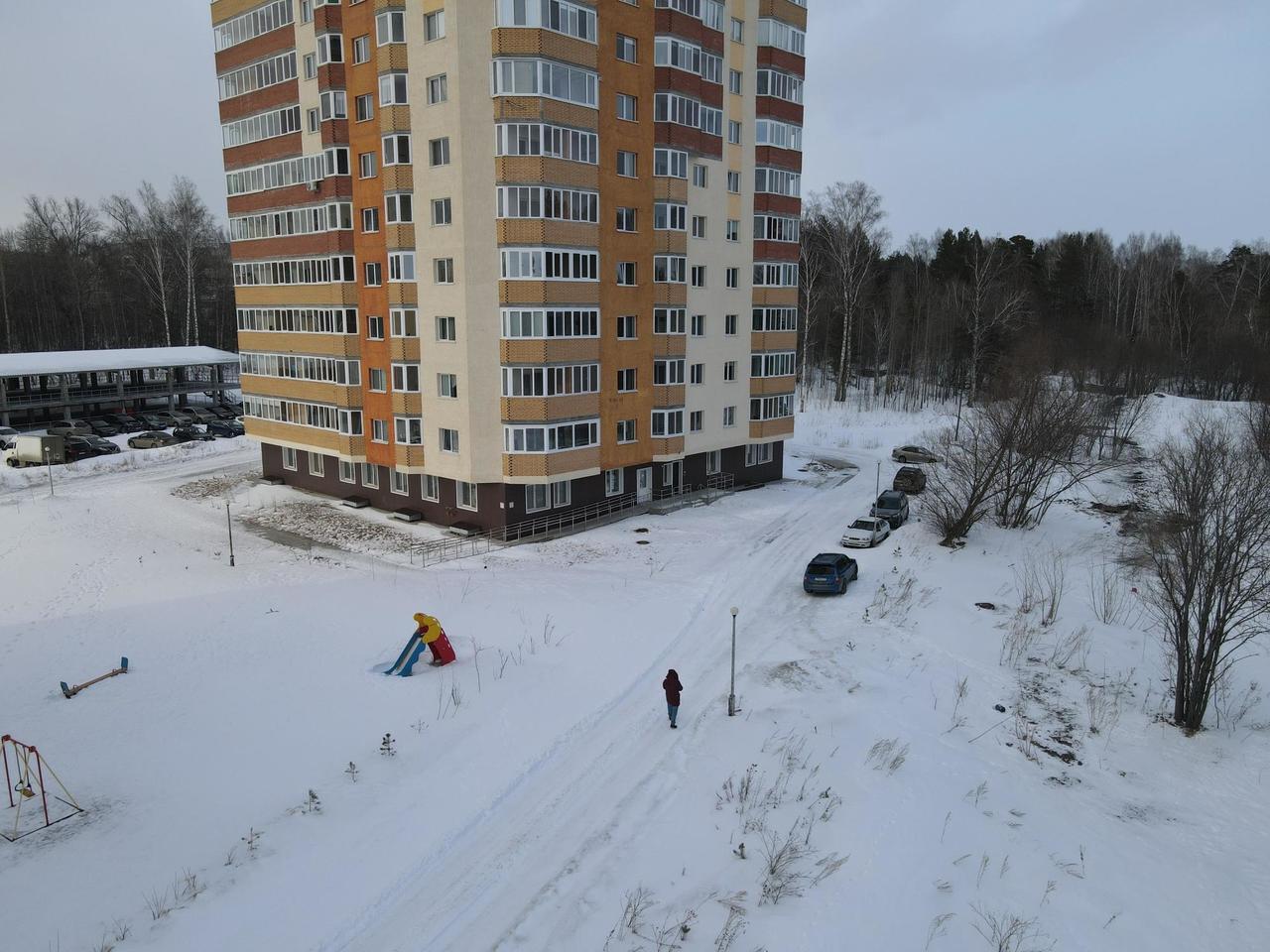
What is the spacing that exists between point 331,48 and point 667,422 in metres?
24.4

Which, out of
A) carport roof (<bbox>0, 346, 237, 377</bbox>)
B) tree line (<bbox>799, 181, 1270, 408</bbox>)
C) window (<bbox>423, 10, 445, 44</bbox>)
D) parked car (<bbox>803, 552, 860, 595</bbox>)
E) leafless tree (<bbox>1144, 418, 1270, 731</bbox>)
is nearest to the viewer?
leafless tree (<bbox>1144, 418, 1270, 731</bbox>)

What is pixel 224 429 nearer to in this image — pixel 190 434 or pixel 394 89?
pixel 190 434

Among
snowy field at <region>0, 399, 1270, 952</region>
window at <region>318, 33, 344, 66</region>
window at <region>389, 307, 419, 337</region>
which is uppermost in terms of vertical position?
window at <region>318, 33, 344, 66</region>

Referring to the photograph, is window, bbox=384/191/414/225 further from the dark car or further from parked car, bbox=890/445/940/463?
parked car, bbox=890/445/940/463

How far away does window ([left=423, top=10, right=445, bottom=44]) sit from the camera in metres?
34.3

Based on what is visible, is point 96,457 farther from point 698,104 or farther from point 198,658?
point 698,104

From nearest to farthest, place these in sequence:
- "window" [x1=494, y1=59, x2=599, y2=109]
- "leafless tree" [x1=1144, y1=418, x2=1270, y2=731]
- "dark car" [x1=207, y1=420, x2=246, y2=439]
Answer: "leafless tree" [x1=1144, y1=418, x2=1270, y2=731] → "window" [x1=494, y1=59, x2=599, y2=109] → "dark car" [x1=207, y1=420, x2=246, y2=439]

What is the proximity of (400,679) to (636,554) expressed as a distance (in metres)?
14.1

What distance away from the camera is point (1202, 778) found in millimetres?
19125

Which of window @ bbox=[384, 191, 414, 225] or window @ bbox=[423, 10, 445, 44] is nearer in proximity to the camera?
window @ bbox=[423, 10, 445, 44]

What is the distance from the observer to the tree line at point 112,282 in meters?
92.3

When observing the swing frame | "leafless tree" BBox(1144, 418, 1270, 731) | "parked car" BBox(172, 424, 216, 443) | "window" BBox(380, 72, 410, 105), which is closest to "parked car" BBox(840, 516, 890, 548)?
"leafless tree" BBox(1144, 418, 1270, 731)

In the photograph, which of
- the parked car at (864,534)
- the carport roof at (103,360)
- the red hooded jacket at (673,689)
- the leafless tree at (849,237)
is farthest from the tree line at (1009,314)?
the carport roof at (103,360)

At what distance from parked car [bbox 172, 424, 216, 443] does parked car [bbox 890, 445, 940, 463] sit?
51.7 m
